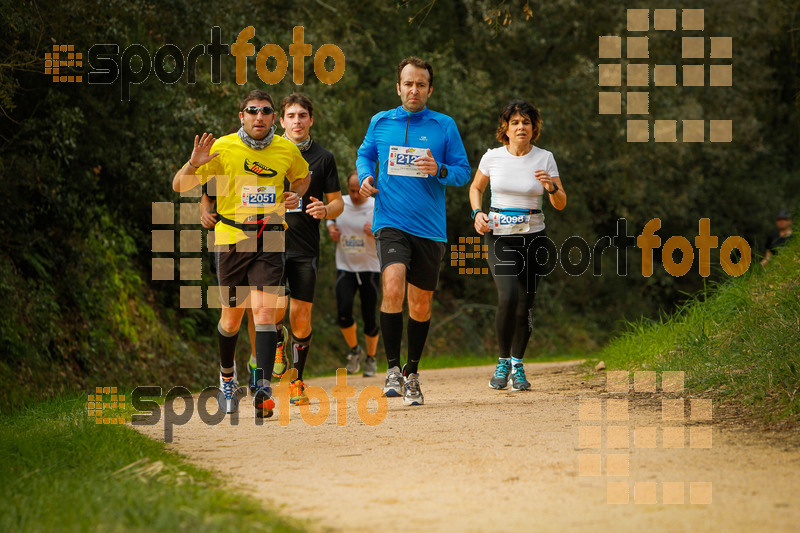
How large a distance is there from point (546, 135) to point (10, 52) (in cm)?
1573

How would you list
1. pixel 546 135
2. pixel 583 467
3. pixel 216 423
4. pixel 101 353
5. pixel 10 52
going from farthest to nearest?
pixel 546 135
pixel 101 353
pixel 10 52
pixel 216 423
pixel 583 467

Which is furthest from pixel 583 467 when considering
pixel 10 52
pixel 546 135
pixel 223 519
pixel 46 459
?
pixel 546 135

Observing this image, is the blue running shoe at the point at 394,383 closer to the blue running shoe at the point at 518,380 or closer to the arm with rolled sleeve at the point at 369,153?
the blue running shoe at the point at 518,380

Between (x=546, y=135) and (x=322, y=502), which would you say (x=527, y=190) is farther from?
(x=546, y=135)

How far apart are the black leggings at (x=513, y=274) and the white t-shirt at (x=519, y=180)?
16 cm

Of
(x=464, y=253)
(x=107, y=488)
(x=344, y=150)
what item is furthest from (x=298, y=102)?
(x=464, y=253)

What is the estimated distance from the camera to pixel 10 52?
926 centimetres

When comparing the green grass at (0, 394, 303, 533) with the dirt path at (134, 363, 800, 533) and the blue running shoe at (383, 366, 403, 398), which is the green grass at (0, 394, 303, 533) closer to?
the dirt path at (134, 363, 800, 533)

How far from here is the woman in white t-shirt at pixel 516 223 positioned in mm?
8273

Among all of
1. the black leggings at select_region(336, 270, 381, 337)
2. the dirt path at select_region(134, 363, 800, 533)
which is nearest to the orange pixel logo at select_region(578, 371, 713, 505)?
the dirt path at select_region(134, 363, 800, 533)
